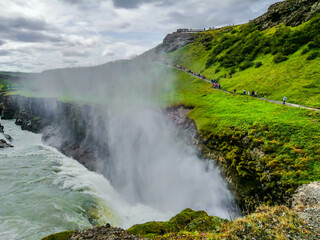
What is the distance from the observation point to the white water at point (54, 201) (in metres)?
21.7

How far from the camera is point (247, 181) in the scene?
62.4 ft

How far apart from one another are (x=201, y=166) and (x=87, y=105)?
37.7 metres

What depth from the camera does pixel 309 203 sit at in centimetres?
1282

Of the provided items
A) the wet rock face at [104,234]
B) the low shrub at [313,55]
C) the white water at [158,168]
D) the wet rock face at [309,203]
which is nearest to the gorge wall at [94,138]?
the wet rock face at [309,203]

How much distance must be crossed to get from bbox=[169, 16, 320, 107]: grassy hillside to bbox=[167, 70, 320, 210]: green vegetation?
26.5ft

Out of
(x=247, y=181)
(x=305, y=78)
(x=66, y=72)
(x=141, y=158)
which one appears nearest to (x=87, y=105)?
(x=141, y=158)

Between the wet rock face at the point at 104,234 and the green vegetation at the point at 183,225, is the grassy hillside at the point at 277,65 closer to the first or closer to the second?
the green vegetation at the point at 183,225

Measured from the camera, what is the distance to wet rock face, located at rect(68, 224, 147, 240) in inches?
463

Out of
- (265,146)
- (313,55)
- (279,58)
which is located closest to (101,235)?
(265,146)

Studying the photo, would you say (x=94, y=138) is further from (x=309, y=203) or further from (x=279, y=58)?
(x=279, y=58)

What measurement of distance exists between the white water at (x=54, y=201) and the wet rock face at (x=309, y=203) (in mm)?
15966

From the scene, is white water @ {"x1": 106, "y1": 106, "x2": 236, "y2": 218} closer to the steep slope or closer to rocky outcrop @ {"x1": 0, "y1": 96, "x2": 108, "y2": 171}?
rocky outcrop @ {"x1": 0, "y1": 96, "x2": 108, "y2": 171}

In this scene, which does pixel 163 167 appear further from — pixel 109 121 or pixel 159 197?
pixel 109 121

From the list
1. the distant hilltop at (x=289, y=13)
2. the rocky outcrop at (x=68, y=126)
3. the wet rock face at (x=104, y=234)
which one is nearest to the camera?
the wet rock face at (x=104, y=234)
